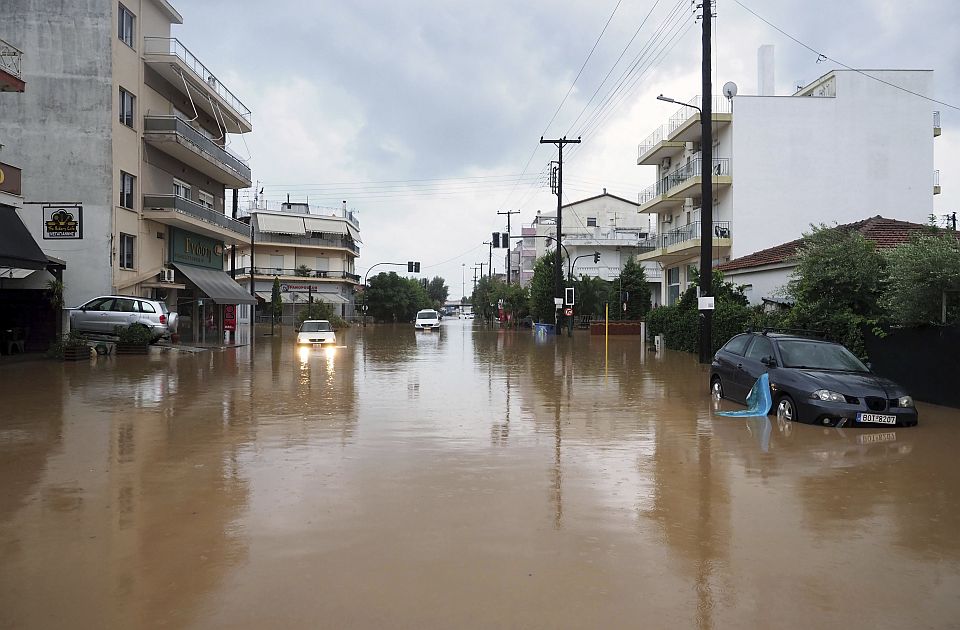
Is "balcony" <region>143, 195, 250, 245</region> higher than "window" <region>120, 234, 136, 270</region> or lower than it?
higher

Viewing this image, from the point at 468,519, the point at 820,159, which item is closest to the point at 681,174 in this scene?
the point at 820,159

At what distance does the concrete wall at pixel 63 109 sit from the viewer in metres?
27.9

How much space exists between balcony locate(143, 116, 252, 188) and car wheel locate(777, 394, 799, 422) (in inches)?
1073

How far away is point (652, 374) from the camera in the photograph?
21.2m

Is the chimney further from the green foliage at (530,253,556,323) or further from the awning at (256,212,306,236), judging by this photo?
the awning at (256,212,306,236)

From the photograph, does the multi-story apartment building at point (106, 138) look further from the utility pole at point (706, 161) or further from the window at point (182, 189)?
the utility pole at point (706, 161)

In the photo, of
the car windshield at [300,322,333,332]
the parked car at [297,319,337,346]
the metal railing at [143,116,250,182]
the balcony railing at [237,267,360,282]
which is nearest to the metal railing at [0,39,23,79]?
the metal railing at [143,116,250,182]

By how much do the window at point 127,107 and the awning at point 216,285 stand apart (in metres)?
6.90

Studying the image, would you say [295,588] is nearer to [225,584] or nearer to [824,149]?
[225,584]

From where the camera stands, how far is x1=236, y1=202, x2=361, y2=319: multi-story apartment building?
277ft

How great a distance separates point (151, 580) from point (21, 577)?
857mm

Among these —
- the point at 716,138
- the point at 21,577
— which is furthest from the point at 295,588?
the point at 716,138

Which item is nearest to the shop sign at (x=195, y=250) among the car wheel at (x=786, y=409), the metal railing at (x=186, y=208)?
the metal railing at (x=186, y=208)

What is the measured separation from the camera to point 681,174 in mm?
42812
